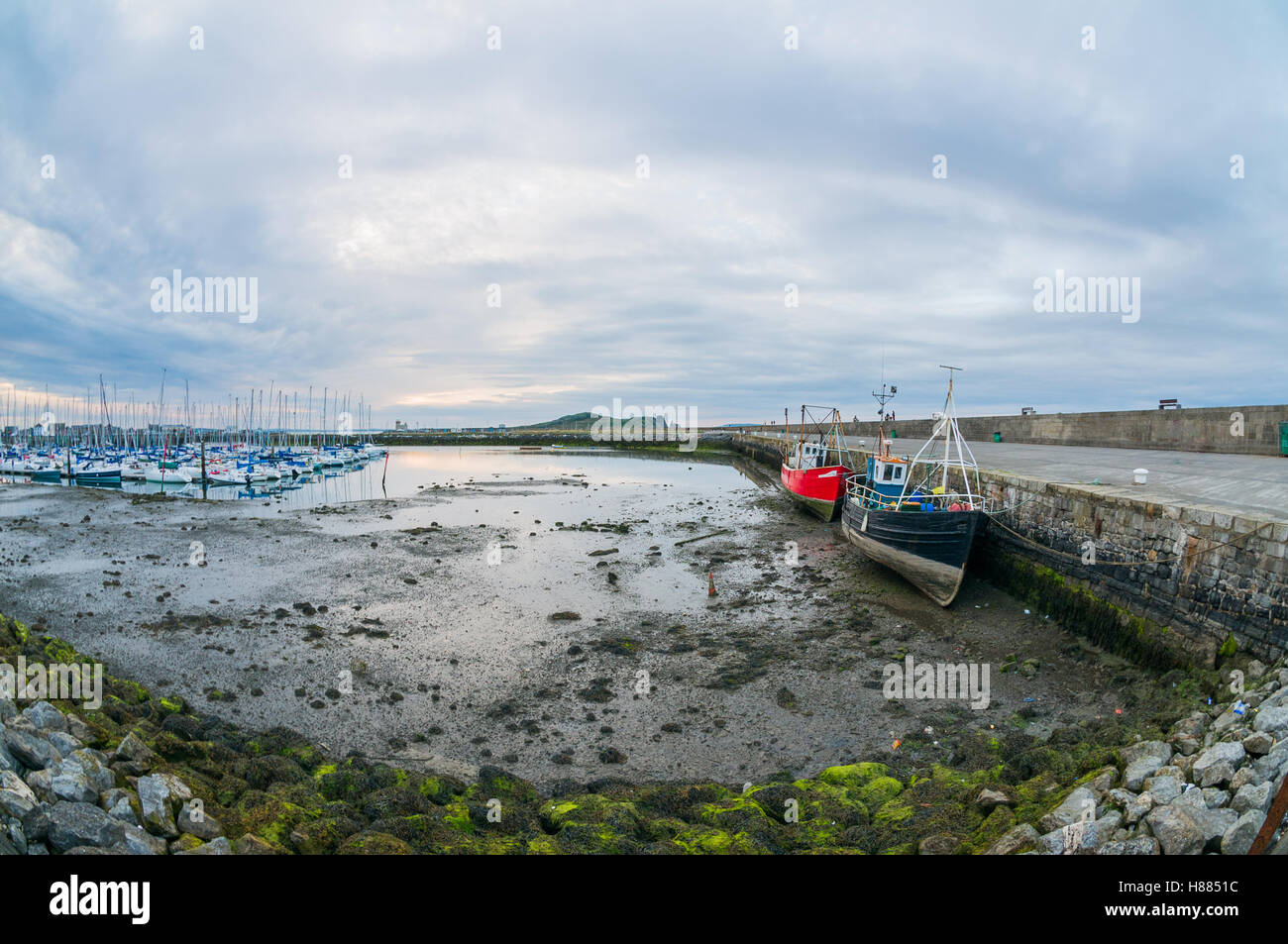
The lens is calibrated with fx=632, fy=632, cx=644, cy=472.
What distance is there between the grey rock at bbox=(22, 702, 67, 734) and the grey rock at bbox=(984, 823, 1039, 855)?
8.04 m

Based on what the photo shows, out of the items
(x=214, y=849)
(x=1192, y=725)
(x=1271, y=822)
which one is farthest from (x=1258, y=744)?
(x=214, y=849)

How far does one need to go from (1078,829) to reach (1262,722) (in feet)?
7.68

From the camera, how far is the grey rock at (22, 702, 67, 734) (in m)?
5.74

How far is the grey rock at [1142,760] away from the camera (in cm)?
548

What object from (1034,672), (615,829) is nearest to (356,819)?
(615,829)

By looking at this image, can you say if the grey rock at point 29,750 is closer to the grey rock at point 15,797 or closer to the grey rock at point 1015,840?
the grey rock at point 15,797

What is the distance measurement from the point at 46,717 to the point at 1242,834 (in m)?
9.54

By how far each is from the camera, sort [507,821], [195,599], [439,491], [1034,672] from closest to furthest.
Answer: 1. [507,821]
2. [1034,672]
3. [195,599]
4. [439,491]

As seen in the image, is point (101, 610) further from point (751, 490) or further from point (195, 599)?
point (751, 490)

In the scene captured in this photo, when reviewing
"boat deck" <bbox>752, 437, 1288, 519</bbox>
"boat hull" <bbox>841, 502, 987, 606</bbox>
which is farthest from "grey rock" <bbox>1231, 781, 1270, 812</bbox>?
"boat hull" <bbox>841, 502, 987, 606</bbox>

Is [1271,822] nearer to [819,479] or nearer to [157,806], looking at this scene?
[157,806]

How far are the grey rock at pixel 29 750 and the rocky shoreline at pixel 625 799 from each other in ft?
0.05

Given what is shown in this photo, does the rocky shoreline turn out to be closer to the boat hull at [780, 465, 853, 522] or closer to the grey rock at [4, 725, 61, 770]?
the grey rock at [4, 725, 61, 770]

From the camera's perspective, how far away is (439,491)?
42188 millimetres
